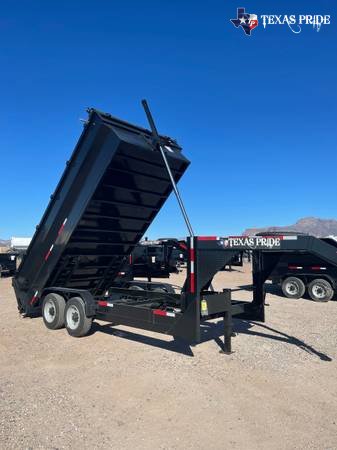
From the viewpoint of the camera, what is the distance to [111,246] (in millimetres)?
8273

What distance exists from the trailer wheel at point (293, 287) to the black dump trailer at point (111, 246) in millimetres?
6920

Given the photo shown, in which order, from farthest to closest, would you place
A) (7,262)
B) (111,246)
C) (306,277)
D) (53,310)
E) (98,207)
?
(7,262)
(306,277)
(111,246)
(53,310)
(98,207)

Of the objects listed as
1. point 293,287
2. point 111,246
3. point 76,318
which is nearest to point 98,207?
point 111,246

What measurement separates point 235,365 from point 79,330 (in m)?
3.08

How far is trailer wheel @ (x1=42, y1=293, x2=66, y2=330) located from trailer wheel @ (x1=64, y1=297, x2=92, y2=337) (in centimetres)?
14

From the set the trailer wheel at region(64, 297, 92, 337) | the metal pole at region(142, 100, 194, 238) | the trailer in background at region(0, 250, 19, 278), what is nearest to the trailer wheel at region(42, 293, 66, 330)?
the trailer wheel at region(64, 297, 92, 337)

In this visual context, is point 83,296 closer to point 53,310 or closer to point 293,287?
point 53,310

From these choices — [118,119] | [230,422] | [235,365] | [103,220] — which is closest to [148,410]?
[230,422]

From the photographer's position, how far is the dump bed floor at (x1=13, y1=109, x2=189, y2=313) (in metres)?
6.68

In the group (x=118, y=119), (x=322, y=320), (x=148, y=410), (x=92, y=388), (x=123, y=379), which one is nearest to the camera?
(x=148, y=410)

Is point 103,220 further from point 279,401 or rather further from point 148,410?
point 279,401

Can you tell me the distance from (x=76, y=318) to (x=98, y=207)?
2.23 metres

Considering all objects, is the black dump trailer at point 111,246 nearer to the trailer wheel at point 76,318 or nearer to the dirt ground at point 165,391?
the trailer wheel at point 76,318

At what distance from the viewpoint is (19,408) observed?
14.2ft
